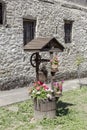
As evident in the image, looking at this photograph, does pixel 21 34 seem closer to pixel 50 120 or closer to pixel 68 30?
pixel 68 30

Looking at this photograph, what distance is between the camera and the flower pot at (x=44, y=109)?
6.46 metres

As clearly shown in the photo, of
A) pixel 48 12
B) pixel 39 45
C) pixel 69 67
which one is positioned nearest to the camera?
pixel 39 45

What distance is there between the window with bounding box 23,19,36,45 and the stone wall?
183 millimetres

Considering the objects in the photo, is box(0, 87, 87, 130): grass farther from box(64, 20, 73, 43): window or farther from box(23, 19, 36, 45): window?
box(64, 20, 73, 43): window

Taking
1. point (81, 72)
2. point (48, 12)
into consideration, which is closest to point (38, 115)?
point (48, 12)

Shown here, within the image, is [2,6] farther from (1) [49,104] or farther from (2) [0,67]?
(1) [49,104]

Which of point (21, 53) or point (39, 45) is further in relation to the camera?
point (21, 53)

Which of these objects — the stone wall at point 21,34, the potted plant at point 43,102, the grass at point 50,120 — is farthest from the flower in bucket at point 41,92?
the stone wall at point 21,34

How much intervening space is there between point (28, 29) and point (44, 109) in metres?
5.13

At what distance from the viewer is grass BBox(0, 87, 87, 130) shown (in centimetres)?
612

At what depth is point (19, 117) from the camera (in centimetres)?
673

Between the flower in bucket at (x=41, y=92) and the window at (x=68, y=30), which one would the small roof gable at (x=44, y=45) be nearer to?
the flower in bucket at (x=41, y=92)

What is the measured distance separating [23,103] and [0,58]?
220cm

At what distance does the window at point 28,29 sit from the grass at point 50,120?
326 centimetres
